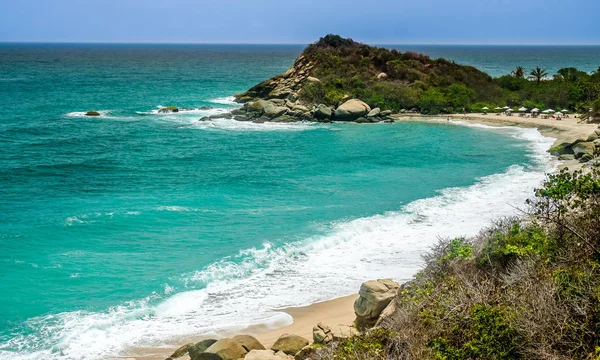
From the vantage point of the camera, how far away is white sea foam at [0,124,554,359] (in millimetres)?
16828

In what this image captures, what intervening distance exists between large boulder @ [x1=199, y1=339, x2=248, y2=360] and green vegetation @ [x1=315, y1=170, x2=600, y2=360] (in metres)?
2.85

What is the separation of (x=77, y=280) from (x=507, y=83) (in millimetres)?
68012

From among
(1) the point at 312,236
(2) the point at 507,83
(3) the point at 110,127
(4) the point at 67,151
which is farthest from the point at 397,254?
(2) the point at 507,83

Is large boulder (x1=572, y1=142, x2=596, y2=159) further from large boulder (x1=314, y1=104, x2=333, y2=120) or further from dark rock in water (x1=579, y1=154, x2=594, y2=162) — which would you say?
large boulder (x1=314, y1=104, x2=333, y2=120)

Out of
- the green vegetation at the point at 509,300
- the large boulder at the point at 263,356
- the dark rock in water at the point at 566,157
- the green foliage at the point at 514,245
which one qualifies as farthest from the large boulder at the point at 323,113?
the large boulder at the point at 263,356

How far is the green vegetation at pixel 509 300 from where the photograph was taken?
10547mm

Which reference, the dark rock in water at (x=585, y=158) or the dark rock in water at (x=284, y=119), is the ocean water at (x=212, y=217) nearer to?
the dark rock in water at (x=585, y=158)

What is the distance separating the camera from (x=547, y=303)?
10789 mm

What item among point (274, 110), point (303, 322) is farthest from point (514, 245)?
point (274, 110)

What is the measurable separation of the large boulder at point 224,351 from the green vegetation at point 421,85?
53.4 metres

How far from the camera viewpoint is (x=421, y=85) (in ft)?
234

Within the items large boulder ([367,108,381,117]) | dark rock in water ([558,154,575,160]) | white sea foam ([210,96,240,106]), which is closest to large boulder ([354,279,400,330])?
dark rock in water ([558,154,575,160])

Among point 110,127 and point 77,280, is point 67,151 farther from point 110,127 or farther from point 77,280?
point 77,280

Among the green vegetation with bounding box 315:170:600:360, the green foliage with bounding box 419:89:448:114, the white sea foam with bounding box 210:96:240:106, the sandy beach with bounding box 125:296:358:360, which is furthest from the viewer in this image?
the white sea foam with bounding box 210:96:240:106
